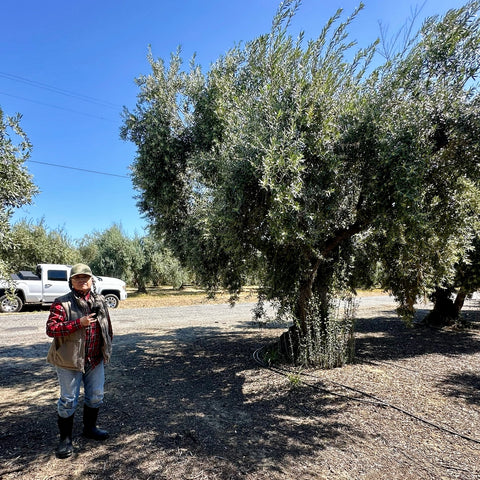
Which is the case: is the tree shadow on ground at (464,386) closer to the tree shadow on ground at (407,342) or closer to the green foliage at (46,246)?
the tree shadow on ground at (407,342)

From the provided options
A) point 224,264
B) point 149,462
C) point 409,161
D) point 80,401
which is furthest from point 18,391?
point 409,161

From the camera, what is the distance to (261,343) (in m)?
8.48

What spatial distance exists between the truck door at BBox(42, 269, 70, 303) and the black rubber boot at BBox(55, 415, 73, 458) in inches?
522

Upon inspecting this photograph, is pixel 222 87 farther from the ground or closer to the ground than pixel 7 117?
farther from the ground

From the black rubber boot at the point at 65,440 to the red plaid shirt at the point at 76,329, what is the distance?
53 centimetres

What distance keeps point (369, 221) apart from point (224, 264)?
298 centimetres

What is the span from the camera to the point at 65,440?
313cm

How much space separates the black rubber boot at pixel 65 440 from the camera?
306 cm

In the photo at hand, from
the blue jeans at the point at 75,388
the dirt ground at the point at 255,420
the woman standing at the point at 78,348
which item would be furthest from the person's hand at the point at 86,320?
the dirt ground at the point at 255,420

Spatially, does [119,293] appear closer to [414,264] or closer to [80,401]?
[80,401]

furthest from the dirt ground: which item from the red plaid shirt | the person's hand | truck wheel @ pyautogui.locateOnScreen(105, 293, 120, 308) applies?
truck wheel @ pyautogui.locateOnScreen(105, 293, 120, 308)

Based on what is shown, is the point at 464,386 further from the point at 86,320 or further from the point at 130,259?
the point at 130,259

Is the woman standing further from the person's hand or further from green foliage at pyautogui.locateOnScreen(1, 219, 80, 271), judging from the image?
green foliage at pyautogui.locateOnScreen(1, 219, 80, 271)

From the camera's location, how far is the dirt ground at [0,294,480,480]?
9.59ft
